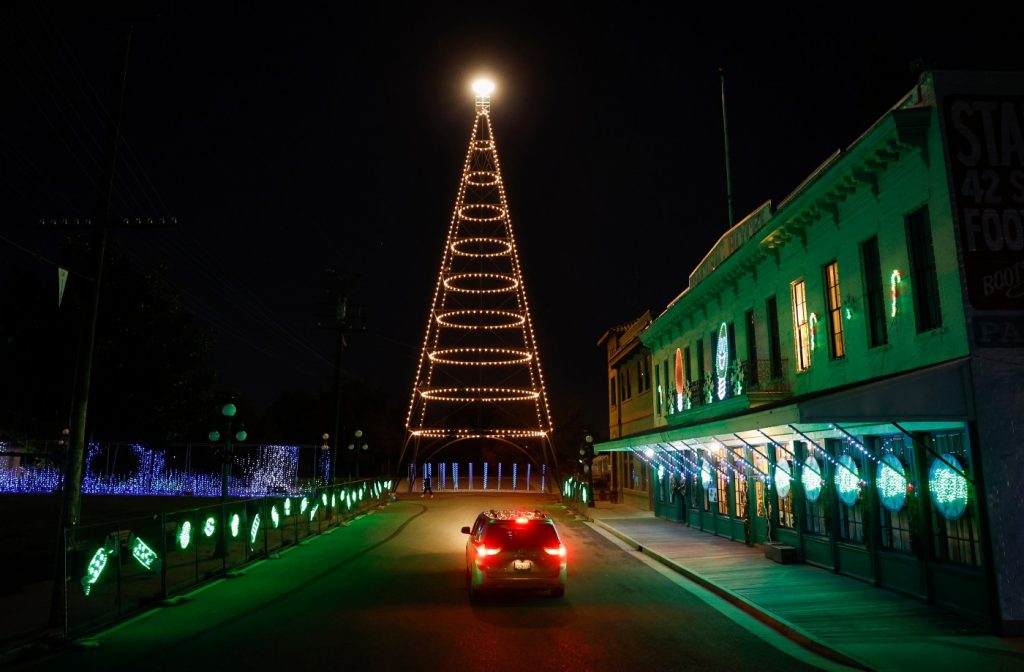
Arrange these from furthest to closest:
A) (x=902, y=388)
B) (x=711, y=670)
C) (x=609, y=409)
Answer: (x=609, y=409) → (x=902, y=388) → (x=711, y=670)

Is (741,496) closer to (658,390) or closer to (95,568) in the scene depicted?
(658,390)

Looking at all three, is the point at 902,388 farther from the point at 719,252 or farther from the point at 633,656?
the point at 719,252

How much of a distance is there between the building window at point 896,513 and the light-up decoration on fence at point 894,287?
225cm

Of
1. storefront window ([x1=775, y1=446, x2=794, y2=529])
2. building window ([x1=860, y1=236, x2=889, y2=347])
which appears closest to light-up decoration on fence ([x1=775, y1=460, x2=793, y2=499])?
storefront window ([x1=775, y1=446, x2=794, y2=529])

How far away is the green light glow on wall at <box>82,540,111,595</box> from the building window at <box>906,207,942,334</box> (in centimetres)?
1329

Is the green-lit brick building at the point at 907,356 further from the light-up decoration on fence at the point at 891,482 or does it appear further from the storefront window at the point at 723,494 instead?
the storefront window at the point at 723,494

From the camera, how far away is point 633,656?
907 cm

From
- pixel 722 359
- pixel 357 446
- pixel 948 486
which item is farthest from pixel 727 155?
pixel 357 446

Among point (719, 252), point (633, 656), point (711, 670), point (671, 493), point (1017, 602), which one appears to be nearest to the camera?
point (711, 670)

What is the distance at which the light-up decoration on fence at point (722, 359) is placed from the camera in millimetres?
A: 21516

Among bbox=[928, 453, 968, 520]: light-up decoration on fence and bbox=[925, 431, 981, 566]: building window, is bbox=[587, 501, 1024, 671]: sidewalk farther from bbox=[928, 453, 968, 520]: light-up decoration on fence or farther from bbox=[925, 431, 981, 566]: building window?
bbox=[928, 453, 968, 520]: light-up decoration on fence

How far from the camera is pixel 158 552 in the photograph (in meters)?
13.3

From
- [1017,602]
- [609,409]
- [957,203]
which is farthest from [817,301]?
[609,409]

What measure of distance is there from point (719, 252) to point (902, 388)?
13379 mm
